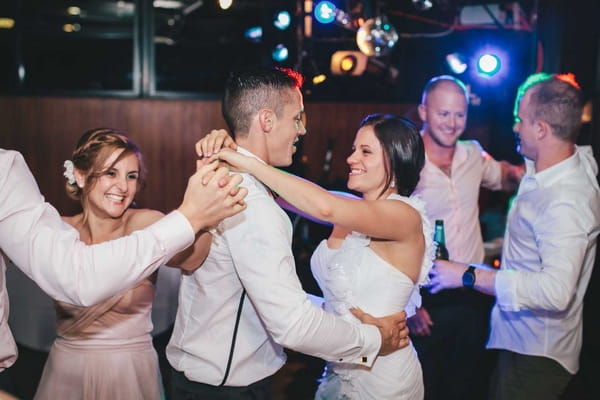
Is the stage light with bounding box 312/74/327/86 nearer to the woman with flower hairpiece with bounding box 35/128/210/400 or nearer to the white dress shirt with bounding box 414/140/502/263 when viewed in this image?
the white dress shirt with bounding box 414/140/502/263

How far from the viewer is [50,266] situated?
57.9 inches

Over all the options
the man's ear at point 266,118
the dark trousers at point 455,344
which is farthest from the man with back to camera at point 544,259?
the man's ear at point 266,118

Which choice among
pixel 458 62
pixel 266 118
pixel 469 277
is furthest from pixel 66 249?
pixel 458 62

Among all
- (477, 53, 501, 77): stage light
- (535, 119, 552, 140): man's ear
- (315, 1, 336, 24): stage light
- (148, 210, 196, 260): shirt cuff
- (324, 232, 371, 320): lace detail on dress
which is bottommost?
(324, 232, 371, 320): lace detail on dress

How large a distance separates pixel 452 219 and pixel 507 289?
0.98 meters

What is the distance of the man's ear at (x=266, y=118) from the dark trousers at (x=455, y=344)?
5.53 feet

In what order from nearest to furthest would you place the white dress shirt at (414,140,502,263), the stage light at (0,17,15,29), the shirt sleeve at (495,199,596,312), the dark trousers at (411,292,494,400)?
the shirt sleeve at (495,199,596,312) < the dark trousers at (411,292,494,400) < the white dress shirt at (414,140,502,263) < the stage light at (0,17,15,29)

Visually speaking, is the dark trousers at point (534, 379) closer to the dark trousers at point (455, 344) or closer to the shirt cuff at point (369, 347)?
the dark trousers at point (455, 344)

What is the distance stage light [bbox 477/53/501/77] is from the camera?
417 cm

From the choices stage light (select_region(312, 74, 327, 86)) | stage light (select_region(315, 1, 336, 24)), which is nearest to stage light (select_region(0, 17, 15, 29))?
stage light (select_region(312, 74, 327, 86))

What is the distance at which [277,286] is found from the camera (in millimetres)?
1702

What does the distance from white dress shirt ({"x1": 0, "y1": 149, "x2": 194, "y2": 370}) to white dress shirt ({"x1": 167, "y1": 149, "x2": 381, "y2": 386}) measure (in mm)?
248

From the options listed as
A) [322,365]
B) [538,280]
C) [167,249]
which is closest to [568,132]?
[538,280]

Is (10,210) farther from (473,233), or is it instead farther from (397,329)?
(473,233)
